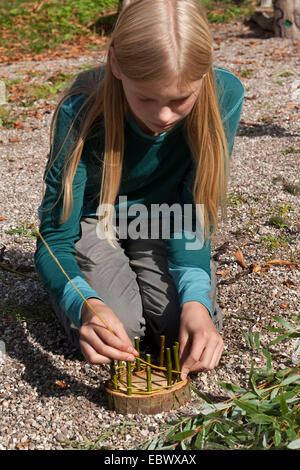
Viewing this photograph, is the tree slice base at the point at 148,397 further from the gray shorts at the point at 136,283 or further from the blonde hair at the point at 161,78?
the blonde hair at the point at 161,78

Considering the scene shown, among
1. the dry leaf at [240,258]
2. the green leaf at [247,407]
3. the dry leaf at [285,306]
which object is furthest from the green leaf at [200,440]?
the dry leaf at [240,258]

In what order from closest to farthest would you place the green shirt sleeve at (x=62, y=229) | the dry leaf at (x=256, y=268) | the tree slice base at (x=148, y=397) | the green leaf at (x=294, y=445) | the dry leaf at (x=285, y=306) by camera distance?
the green leaf at (x=294, y=445) < the tree slice base at (x=148, y=397) < the green shirt sleeve at (x=62, y=229) < the dry leaf at (x=285, y=306) < the dry leaf at (x=256, y=268)

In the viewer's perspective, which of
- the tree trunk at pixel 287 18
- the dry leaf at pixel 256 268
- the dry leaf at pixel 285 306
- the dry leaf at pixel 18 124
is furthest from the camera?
the tree trunk at pixel 287 18

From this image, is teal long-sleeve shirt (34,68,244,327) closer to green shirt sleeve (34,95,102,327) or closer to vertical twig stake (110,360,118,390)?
green shirt sleeve (34,95,102,327)

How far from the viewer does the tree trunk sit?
7969mm

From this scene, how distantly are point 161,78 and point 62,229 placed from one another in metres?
0.84

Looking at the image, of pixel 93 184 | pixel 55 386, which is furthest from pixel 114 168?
pixel 55 386

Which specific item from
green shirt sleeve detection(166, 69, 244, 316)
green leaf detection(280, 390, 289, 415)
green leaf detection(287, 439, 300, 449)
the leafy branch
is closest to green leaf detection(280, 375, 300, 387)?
the leafy branch

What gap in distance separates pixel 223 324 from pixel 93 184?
0.84 m

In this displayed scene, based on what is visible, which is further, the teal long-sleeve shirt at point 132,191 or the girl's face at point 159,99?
the teal long-sleeve shirt at point 132,191

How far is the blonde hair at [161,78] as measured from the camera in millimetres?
1913

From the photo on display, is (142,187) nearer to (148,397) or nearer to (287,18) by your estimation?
(148,397)

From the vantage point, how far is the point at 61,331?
266 cm

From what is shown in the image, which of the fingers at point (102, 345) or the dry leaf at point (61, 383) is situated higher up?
the fingers at point (102, 345)
